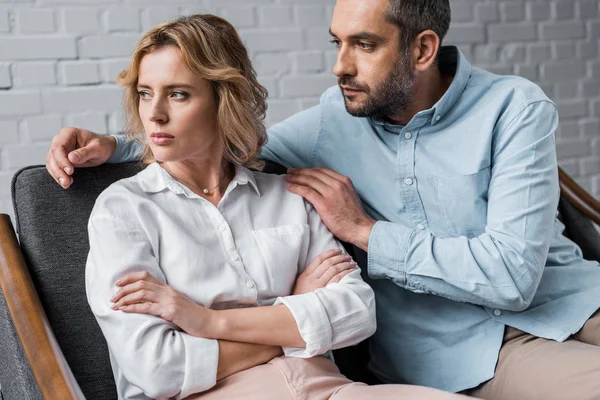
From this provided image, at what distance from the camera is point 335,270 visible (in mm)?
1490

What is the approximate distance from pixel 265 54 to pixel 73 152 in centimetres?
133

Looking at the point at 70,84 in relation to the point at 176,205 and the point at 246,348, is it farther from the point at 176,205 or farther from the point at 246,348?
the point at 246,348

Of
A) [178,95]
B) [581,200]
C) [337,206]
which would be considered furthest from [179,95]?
[581,200]

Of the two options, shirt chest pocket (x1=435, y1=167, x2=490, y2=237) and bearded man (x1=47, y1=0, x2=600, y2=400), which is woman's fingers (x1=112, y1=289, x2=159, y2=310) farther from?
shirt chest pocket (x1=435, y1=167, x2=490, y2=237)

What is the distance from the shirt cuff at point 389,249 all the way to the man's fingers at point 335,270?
0.33ft

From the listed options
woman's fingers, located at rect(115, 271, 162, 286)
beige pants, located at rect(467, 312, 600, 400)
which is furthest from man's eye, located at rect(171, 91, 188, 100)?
beige pants, located at rect(467, 312, 600, 400)

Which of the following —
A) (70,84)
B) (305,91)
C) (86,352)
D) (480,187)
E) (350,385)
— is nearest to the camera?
(350,385)

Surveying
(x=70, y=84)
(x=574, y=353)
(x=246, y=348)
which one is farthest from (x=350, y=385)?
(x=70, y=84)

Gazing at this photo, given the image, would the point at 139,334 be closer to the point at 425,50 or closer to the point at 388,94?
the point at 388,94

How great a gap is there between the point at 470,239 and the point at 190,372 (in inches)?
25.9

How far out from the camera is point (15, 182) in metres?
1.60

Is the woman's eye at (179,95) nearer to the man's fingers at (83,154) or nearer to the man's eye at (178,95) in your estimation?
the man's eye at (178,95)

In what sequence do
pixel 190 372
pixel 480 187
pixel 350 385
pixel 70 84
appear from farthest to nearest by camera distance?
pixel 70 84 < pixel 480 187 < pixel 350 385 < pixel 190 372

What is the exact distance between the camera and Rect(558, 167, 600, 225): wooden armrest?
6.80 ft
